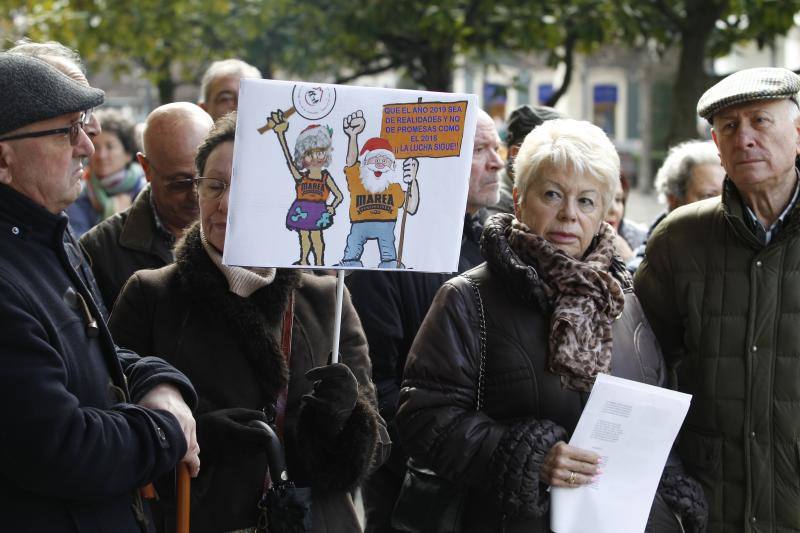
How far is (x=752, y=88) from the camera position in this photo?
3.29 m

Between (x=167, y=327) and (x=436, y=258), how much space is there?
78 cm

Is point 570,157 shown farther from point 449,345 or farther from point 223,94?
point 223,94

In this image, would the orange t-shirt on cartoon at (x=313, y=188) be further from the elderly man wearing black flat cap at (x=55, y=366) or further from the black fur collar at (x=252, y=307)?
the elderly man wearing black flat cap at (x=55, y=366)

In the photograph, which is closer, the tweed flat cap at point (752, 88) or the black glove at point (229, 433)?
the black glove at point (229, 433)

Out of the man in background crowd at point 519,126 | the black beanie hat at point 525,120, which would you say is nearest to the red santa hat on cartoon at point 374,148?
the man in background crowd at point 519,126

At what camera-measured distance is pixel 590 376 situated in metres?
2.99

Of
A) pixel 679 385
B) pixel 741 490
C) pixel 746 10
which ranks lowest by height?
pixel 741 490

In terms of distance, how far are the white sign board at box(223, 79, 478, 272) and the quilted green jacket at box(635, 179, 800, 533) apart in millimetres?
930

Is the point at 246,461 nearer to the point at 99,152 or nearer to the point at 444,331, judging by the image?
the point at 444,331

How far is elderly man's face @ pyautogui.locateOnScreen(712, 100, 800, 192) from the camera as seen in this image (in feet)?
10.9

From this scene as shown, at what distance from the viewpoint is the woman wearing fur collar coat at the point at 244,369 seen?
9.23 ft

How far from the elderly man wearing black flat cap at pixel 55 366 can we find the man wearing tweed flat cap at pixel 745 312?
1662 mm

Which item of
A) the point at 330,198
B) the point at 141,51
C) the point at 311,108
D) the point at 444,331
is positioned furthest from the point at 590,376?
the point at 141,51

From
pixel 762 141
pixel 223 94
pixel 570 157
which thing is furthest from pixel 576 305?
pixel 223 94
